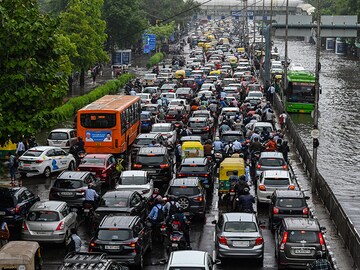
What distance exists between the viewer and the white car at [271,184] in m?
30.2

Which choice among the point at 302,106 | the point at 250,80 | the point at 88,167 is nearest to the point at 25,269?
the point at 88,167

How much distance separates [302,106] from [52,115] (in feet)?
114

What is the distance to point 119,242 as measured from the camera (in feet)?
71.3

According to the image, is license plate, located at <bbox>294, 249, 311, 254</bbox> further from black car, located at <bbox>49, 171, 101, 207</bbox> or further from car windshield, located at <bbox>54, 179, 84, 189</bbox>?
car windshield, located at <bbox>54, 179, 84, 189</bbox>

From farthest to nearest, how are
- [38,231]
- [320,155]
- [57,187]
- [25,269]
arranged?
[320,155] < [57,187] < [38,231] < [25,269]

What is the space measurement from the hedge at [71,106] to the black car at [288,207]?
7.86m

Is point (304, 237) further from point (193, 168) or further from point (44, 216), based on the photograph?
point (193, 168)

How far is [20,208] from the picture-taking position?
26.5 meters

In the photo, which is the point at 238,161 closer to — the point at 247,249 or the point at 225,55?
the point at 247,249

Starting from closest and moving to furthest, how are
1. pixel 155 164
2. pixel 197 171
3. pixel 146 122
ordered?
pixel 197 171, pixel 155 164, pixel 146 122

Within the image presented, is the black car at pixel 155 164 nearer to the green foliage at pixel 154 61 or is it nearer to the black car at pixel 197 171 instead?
the black car at pixel 197 171

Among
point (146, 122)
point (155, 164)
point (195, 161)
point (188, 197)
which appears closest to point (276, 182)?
point (195, 161)

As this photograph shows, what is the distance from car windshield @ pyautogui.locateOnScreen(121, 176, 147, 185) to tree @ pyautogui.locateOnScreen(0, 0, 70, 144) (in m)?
4.46

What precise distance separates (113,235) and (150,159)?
40.3 feet
